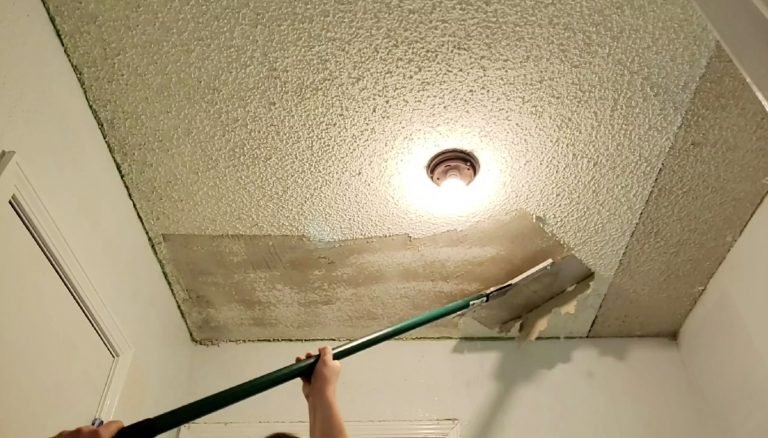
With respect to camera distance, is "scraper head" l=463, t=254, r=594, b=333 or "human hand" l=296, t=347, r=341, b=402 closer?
"human hand" l=296, t=347, r=341, b=402

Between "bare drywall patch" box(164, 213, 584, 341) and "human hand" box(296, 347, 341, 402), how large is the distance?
1.96ft

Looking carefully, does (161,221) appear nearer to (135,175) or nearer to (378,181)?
(135,175)

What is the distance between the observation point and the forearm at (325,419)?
1.06 m

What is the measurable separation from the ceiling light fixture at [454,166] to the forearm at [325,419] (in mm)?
600

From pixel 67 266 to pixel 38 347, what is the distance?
0.58 ft

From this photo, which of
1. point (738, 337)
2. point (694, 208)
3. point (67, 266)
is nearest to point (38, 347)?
point (67, 266)

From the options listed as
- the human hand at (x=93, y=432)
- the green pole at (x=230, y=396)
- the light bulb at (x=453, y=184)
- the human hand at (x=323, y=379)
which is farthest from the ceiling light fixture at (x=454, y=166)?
the human hand at (x=93, y=432)

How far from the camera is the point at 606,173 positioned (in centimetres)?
156

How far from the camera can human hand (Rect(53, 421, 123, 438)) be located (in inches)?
35.7

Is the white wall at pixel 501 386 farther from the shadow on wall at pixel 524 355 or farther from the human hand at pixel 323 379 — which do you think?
the human hand at pixel 323 379

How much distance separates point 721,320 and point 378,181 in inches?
42.4

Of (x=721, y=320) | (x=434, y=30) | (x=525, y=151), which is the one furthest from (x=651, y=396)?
(x=434, y=30)

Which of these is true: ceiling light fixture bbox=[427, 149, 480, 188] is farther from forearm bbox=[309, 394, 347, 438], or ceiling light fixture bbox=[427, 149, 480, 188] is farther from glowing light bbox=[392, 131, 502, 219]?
forearm bbox=[309, 394, 347, 438]

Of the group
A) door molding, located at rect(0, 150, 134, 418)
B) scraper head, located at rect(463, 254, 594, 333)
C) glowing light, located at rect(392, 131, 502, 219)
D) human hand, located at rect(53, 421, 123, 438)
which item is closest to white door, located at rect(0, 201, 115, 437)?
door molding, located at rect(0, 150, 134, 418)
